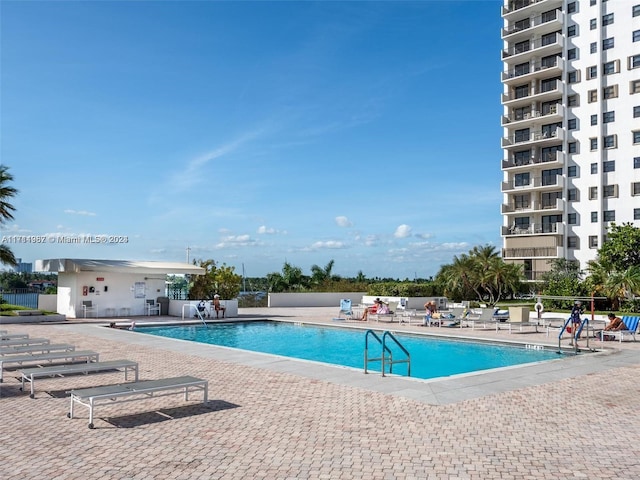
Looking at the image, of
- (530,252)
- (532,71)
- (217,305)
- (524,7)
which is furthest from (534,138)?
(217,305)

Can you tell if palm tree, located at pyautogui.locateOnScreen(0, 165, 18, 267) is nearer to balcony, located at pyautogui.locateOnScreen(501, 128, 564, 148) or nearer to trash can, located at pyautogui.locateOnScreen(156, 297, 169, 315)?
trash can, located at pyautogui.locateOnScreen(156, 297, 169, 315)

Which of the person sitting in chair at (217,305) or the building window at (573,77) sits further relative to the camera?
the building window at (573,77)

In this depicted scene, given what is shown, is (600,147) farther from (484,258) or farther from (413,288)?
(413,288)

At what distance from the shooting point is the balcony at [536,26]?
5191cm

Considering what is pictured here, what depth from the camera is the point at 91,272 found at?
26797 mm

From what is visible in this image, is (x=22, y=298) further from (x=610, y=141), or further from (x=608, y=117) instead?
(x=608, y=117)

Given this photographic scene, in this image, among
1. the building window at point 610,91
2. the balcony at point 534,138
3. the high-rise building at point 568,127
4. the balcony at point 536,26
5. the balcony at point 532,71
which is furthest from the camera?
the balcony at point 536,26

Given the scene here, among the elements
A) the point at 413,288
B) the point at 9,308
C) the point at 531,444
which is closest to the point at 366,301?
the point at 413,288

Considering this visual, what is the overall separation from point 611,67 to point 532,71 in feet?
24.2

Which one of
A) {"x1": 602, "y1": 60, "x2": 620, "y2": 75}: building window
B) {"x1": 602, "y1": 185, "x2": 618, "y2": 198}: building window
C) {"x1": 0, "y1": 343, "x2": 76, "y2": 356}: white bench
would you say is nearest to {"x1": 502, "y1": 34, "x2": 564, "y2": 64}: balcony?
{"x1": 602, "y1": 60, "x2": 620, "y2": 75}: building window

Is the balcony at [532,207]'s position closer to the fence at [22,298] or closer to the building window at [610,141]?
the building window at [610,141]

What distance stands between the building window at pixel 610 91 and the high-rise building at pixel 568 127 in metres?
0.08

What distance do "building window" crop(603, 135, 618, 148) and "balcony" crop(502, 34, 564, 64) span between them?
1030 cm

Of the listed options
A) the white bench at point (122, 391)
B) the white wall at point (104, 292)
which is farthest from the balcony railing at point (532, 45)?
the white bench at point (122, 391)
